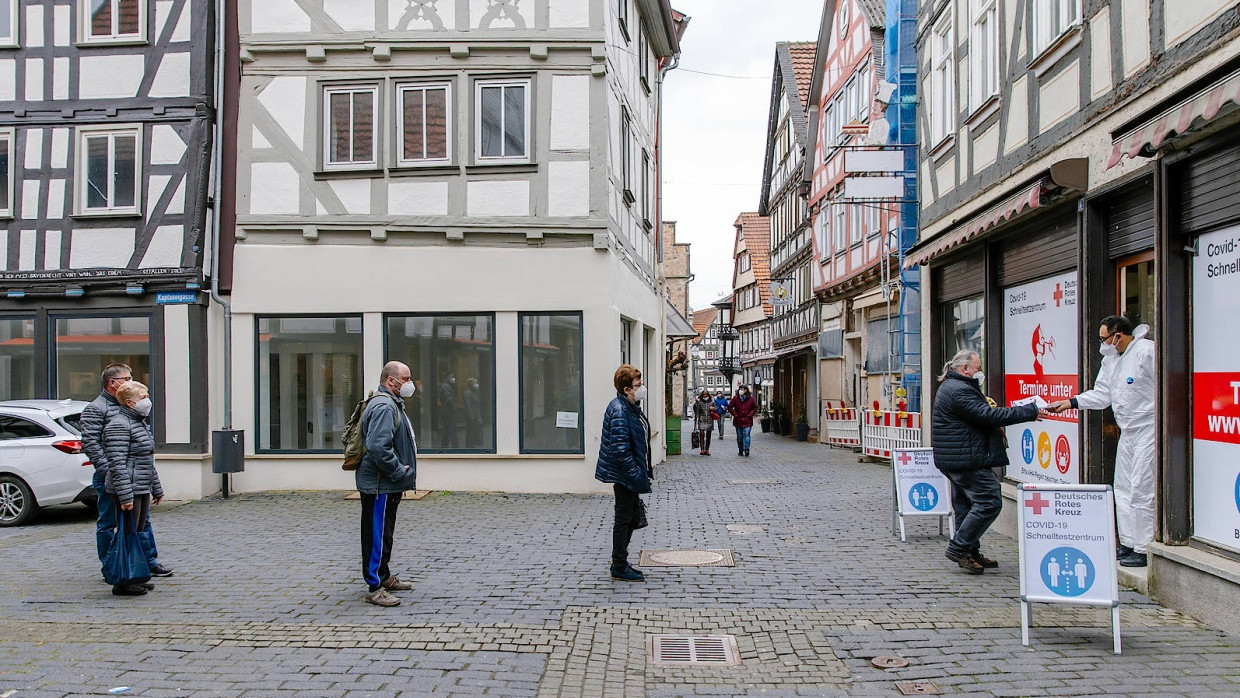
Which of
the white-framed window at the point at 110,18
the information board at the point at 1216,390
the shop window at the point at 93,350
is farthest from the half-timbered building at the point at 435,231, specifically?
the information board at the point at 1216,390

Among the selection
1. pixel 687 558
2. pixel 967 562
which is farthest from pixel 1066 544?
pixel 687 558

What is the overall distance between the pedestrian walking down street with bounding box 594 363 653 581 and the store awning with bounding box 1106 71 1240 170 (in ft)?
12.9

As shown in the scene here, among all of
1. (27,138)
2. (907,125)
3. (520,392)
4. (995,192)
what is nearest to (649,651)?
(995,192)

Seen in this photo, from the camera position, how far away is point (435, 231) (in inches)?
545

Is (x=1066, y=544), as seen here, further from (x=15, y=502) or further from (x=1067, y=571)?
(x=15, y=502)

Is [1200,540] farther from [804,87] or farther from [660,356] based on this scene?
[804,87]

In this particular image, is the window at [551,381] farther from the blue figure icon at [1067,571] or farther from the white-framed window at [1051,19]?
the blue figure icon at [1067,571]

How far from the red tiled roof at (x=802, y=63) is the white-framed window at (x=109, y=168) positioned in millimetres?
24788

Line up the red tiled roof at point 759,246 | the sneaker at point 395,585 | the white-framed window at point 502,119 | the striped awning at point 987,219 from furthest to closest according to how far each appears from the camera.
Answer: the red tiled roof at point 759,246
the white-framed window at point 502,119
the striped awning at point 987,219
the sneaker at point 395,585

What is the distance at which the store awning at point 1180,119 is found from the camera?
17.9 feet

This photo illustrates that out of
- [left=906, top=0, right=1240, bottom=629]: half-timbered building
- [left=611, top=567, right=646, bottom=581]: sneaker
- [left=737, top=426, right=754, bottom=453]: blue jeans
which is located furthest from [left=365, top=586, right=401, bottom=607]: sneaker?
[left=737, top=426, right=754, bottom=453]: blue jeans

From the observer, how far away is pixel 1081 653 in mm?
5629

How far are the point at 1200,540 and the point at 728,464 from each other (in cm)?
1385

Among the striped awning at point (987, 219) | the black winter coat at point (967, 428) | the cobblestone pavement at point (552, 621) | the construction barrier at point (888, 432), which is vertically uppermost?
the striped awning at point (987, 219)
